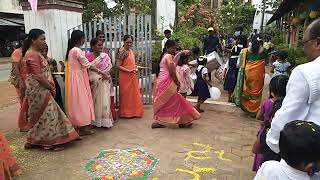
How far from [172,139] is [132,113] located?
134 centimetres

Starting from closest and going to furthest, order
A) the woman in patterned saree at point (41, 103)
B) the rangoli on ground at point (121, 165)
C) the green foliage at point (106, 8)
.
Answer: the rangoli on ground at point (121, 165) < the woman in patterned saree at point (41, 103) < the green foliage at point (106, 8)

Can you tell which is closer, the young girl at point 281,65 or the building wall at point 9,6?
the young girl at point 281,65

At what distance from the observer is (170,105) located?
4.96m

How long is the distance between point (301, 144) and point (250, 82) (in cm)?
448

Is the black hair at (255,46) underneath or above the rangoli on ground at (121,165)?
above

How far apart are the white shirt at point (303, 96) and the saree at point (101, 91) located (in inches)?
142

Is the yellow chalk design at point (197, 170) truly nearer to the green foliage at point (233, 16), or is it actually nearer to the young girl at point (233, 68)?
the young girl at point (233, 68)

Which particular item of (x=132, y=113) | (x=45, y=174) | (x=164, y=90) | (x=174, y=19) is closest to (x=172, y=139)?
(x=164, y=90)

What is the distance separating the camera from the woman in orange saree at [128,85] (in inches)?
214

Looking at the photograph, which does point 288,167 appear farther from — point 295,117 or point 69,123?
point 69,123

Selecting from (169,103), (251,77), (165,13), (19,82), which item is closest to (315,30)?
(169,103)

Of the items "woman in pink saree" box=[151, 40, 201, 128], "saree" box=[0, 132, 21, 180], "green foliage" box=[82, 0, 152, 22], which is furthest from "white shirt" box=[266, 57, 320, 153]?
"green foliage" box=[82, 0, 152, 22]

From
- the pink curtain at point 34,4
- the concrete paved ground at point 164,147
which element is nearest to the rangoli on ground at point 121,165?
the concrete paved ground at point 164,147

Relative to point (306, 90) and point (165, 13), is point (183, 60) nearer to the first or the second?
point (306, 90)
